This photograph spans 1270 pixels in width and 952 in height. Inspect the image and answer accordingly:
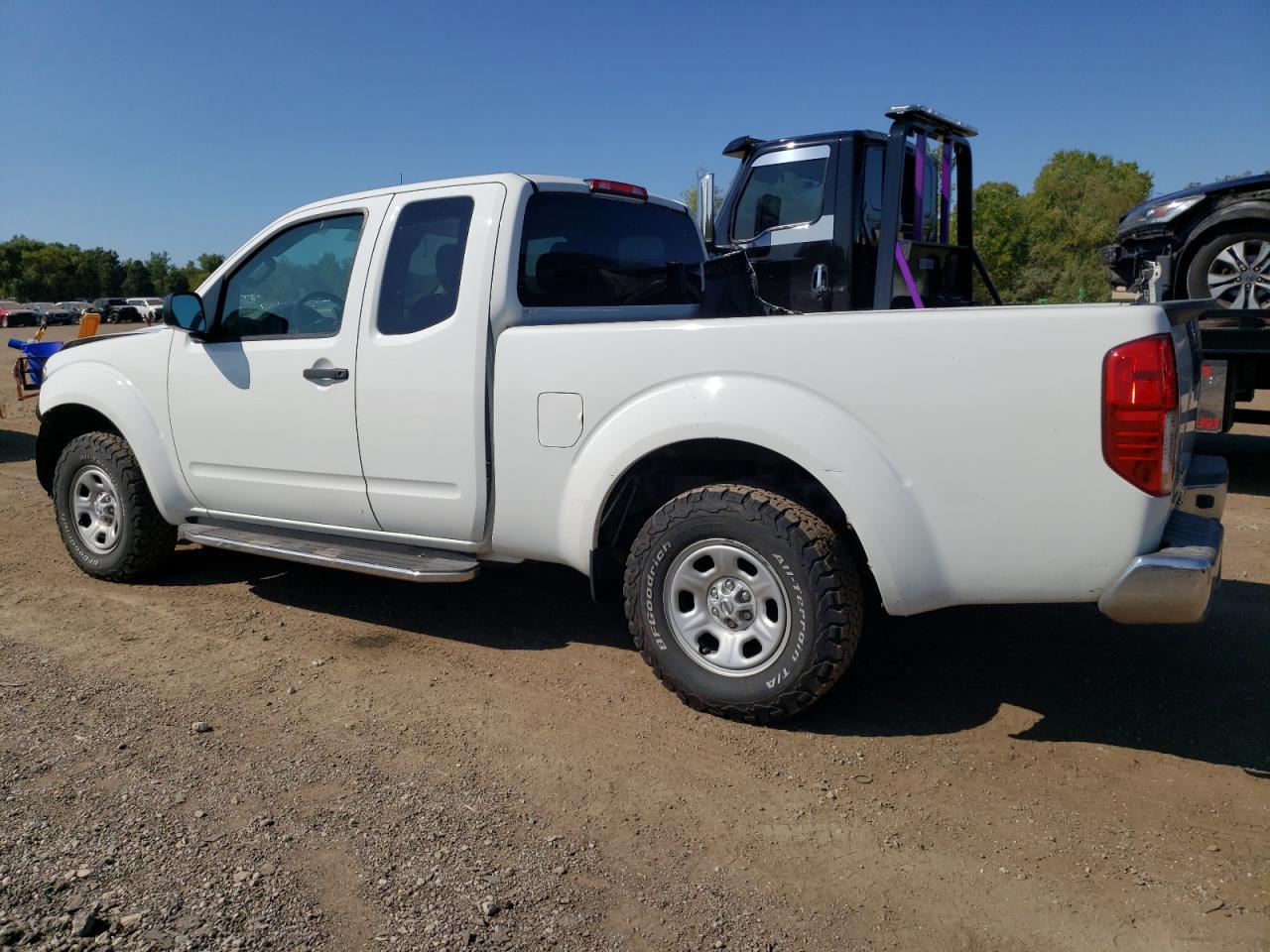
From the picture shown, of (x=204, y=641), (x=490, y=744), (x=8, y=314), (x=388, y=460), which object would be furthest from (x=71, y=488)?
(x=8, y=314)

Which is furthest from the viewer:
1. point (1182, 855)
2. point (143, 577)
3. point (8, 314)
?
point (8, 314)

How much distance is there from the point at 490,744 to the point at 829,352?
179 centimetres

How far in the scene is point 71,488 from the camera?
561cm

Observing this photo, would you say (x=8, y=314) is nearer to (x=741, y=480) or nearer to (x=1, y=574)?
(x=1, y=574)

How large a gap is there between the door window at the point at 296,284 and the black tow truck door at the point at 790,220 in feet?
14.5

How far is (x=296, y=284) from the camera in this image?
4840 mm

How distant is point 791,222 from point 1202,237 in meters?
3.23

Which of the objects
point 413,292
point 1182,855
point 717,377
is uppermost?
point 413,292

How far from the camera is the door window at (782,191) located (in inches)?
337

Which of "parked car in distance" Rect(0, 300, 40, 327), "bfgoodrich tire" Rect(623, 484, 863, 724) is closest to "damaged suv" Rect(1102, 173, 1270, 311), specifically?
"bfgoodrich tire" Rect(623, 484, 863, 724)

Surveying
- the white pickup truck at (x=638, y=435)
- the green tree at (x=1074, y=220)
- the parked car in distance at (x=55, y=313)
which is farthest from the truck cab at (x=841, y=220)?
the parked car in distance at (x=55, y=313)

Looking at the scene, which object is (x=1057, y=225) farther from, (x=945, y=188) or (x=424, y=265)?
(x=424, y=265)

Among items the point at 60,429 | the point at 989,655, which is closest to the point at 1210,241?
the point at 989,655

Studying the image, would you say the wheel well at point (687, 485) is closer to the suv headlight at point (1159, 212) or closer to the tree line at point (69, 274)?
the suv headlight at point (1159, 212)
